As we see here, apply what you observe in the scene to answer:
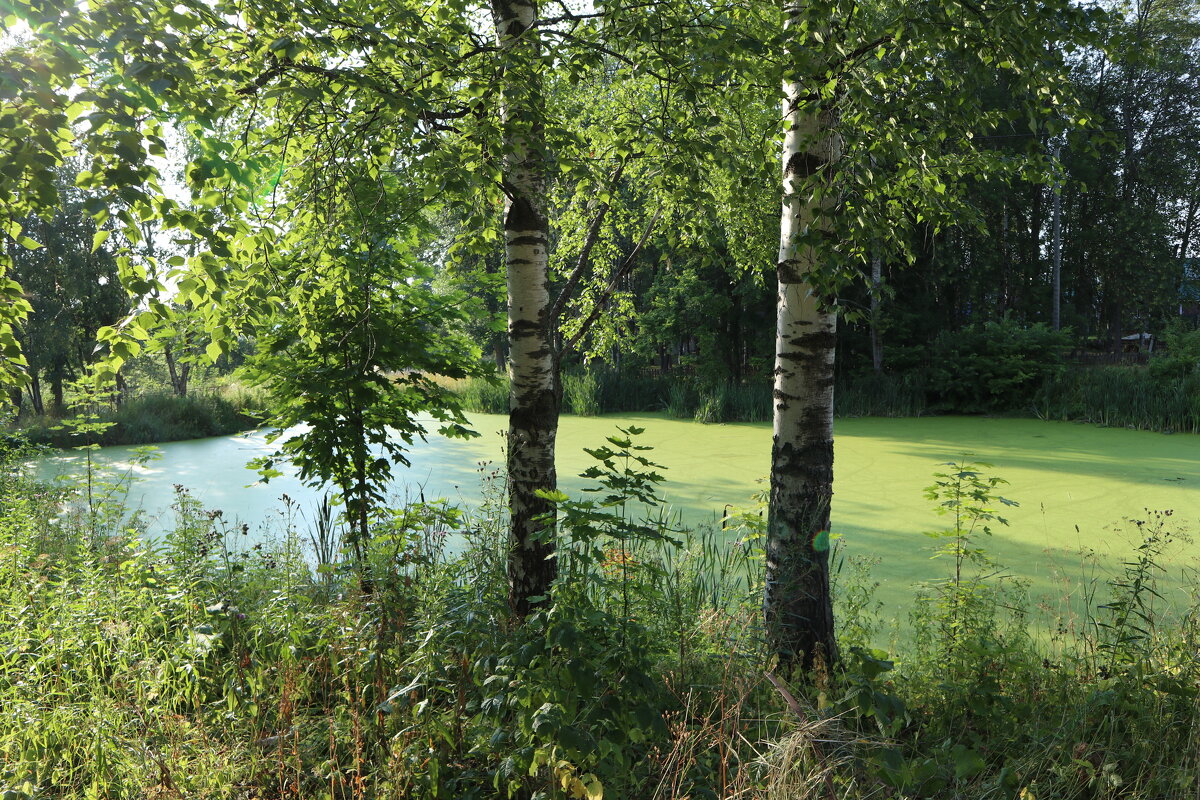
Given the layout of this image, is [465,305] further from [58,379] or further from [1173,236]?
[1173,236]

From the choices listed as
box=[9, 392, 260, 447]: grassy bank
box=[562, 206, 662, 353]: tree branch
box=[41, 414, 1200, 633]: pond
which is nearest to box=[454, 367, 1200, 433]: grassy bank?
box=[41, 414, 1200, 633]: pond

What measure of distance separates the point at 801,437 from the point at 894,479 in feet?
15.1

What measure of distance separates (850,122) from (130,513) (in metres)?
6.22

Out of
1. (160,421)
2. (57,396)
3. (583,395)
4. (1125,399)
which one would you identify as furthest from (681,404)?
(57,396)

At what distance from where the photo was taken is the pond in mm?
4637

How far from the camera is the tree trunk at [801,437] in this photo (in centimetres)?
257

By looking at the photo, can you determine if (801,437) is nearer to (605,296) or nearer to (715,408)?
(605,296)

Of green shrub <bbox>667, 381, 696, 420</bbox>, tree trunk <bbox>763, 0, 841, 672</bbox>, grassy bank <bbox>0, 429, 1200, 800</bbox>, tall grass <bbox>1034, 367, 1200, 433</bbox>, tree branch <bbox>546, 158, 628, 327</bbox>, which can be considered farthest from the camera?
green shrub <bbox>667, 381, 696, 420</bbox>

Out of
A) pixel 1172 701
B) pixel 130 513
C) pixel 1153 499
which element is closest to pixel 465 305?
pixel 1172 701

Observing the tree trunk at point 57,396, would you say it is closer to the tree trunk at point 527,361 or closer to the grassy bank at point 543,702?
the grassy bank at point 543,702

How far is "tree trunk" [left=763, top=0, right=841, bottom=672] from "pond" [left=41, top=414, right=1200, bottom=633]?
4.21 ft

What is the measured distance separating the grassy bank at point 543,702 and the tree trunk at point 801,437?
0.18 m

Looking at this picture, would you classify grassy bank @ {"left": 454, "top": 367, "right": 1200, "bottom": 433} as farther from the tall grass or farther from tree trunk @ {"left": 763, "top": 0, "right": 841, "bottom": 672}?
tree trunk @ {"left": 763, "top": 0, "right": 841, "bottom": 672}

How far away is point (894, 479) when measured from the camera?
6742 mm
